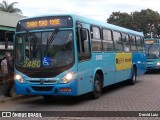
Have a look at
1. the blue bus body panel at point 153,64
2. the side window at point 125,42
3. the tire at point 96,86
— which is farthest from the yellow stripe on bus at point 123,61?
the blue bus body panel at point 153,64

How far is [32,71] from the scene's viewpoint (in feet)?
36.3

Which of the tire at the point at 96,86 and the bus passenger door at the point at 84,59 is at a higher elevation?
the bus passenger door at the point at 84,59

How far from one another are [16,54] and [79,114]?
3.42 meters

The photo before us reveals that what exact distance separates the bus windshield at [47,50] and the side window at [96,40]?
1.70 metres

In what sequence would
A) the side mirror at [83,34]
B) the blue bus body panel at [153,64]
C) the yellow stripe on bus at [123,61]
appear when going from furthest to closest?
1. the blue bus body panel at [153,64]
2. the yellow stripe on bus at [123,61]
3. the side mirror at [83,34]

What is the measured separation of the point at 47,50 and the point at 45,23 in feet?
3.06

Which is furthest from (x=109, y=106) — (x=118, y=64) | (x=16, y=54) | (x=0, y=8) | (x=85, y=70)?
(x=0, y=8)

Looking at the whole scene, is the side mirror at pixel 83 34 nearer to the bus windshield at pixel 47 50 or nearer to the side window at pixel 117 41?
the bus windshield at pixel 47 50

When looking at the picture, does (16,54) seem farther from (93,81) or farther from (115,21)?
(115,21)

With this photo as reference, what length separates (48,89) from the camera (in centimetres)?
1091

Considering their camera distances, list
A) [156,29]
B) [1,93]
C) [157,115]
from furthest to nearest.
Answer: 1. [156,29]
2. [1,93]
3. [157,115]

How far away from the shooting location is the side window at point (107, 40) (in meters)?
13.7

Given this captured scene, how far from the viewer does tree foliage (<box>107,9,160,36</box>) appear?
194ft

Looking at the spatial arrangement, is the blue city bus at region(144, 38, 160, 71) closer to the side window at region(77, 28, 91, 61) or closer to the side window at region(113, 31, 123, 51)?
the side window at region(113, 31, 123, 51)
